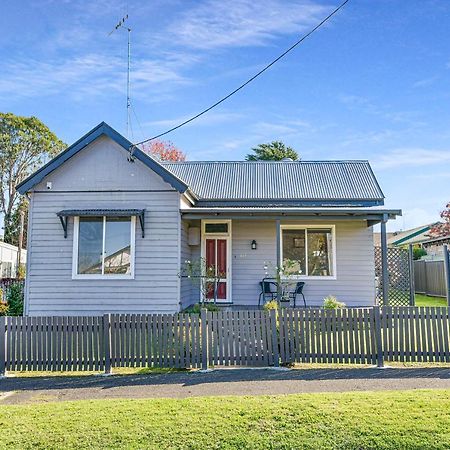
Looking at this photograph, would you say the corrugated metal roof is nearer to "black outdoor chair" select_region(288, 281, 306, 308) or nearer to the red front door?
the red front door

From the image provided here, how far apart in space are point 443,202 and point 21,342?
30465 millimetres

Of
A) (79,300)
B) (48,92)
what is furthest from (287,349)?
(48,92)

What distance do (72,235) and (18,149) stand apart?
2571 cm

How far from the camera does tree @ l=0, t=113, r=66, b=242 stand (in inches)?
1266

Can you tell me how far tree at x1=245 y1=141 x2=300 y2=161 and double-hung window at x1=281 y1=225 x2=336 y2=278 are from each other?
1119 inches

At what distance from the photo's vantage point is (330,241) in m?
13.1

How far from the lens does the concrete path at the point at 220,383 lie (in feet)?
18.7

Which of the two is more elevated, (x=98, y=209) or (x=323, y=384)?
(x=98, y=209)

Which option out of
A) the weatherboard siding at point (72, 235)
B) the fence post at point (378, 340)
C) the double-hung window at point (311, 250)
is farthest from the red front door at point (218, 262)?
the fence post at point (378, 340)

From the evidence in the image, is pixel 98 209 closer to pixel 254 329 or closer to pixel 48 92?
pixel 48 92

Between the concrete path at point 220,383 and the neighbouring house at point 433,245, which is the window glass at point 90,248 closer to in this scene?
the concrete path at point 220,383

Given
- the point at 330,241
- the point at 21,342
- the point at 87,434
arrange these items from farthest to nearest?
the point at 330,241 < the point at 21,342 < the point at 87,434

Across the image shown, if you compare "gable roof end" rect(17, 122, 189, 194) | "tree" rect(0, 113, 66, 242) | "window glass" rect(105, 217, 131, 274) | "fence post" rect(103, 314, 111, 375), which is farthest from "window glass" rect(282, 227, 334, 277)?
"tree" rect(0, 113, 66, 242)

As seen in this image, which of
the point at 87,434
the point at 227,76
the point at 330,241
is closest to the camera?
the point at 87,434
